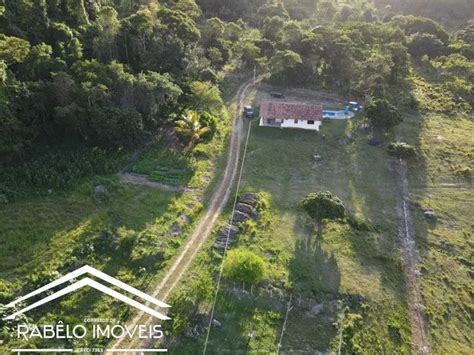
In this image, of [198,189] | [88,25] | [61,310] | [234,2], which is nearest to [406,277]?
[198,189]

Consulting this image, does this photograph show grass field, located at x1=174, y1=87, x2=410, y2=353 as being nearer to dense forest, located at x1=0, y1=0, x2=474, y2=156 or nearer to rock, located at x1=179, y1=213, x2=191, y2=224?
rock, located at x1=179, y1=213, x2=191, y2=224

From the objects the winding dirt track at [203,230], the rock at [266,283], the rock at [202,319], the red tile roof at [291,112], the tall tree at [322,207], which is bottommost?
the rock at [202,319]

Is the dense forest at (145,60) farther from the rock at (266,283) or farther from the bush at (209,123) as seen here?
the rock at (266,283)

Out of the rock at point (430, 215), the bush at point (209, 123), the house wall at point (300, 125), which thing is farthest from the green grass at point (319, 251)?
the bush at point (209, 123)

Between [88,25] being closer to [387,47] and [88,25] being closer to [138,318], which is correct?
[138,318]

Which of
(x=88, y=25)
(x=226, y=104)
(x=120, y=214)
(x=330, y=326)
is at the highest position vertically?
(x=88, y=25)

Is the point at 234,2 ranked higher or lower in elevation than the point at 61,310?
higher

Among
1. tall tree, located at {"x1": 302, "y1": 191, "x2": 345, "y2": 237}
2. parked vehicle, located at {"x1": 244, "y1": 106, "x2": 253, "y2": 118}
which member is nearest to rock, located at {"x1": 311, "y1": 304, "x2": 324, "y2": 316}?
tall tree, located at {"x1": 302, "y1": 191, "x2": 345, "y2": 237}

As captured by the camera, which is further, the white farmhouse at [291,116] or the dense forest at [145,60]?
the white farmhouse at [291,116]
